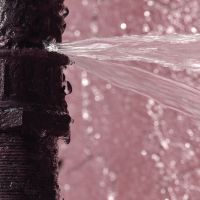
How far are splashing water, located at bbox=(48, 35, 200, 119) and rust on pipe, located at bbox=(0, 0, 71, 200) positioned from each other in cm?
3

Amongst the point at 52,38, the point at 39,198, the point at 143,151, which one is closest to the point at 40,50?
the point at 52,38

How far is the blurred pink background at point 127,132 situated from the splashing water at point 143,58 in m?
0.78

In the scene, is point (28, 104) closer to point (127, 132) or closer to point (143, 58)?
point (143, 58)

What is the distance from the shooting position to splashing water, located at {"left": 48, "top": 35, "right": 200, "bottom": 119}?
65 centimetres

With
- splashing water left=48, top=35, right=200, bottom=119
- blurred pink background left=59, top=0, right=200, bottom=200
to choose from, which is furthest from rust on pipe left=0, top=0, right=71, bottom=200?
blurred pink background left=59, top=0, right=200, bottom=200

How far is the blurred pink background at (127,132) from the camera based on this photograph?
58.3 inches

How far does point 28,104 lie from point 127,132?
94cm

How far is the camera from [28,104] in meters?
0.59

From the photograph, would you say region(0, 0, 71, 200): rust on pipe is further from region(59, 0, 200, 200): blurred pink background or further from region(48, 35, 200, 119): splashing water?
region(59, 0, 200, 200): blurred pink background

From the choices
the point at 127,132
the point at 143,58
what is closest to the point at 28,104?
the point at 143,58

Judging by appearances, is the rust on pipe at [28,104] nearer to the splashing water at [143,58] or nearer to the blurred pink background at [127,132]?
the splashing water at [143,58]

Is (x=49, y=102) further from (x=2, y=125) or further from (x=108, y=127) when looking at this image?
(x=108, y=127)

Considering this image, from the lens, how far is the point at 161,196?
1.49 meters

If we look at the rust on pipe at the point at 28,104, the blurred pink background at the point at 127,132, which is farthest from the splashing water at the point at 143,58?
the blurred pink background at the point at 127,132
